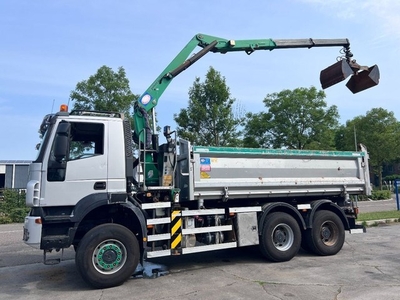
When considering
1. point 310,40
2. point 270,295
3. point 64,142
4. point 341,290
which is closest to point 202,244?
point 270,295

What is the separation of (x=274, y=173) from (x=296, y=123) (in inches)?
824

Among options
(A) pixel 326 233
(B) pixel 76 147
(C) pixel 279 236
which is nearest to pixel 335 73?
(A) pixel 326 233

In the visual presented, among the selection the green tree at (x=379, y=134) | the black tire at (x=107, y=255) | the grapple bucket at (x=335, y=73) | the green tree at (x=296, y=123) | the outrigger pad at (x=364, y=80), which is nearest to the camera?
the black tire at (x=107, y=255)

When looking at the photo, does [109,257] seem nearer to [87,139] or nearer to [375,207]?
[87,139]

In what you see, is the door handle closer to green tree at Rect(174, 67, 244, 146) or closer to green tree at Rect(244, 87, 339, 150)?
green tree at Rect(174, 67, 244, 146)

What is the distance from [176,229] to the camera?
283 inches

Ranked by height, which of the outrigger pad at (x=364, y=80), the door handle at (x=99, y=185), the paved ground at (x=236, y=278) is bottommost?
the paved ground at (x=236, y=278)

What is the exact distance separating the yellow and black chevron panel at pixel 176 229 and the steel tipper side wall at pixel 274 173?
21.3 inches

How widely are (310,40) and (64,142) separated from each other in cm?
713

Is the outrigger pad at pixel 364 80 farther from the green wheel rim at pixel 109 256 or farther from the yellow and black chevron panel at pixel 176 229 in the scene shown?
the green wheel rim at pixel 109 256

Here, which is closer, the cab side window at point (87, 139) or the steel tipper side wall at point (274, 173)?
the cab side window at point (87, 139)

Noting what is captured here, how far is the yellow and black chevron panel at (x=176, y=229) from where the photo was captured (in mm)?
7148

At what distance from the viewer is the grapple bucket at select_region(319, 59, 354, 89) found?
9016mm

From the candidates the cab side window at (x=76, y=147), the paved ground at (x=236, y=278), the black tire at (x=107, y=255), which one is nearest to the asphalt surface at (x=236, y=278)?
the paved ground at (x=236, y=278)
